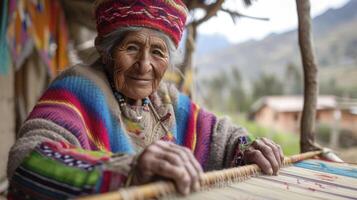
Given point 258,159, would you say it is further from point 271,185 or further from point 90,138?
point 90,138

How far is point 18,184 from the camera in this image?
1089 millimetres

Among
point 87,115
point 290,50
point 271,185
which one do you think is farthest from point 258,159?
point 290,50

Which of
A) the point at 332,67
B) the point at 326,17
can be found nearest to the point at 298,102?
the point at 332,67

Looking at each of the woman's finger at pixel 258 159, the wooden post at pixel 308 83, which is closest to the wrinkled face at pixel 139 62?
the woman's finger at pixel 258 159

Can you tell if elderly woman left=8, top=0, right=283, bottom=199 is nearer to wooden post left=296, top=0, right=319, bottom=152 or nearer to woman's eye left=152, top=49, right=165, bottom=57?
woman's eye left=152, top=49, right=165, bottom=57

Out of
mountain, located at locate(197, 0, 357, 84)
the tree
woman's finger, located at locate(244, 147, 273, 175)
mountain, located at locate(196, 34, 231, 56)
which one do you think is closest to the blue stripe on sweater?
woman's finger, located at locate(244, 147, 273, 175)

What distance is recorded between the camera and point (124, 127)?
164cm

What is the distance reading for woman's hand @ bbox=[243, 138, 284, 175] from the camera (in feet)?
4.71

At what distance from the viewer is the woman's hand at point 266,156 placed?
1.44 m

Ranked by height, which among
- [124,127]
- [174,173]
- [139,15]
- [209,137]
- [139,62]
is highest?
[139,15]

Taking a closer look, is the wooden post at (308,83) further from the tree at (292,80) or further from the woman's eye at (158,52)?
the tree at (292,80)

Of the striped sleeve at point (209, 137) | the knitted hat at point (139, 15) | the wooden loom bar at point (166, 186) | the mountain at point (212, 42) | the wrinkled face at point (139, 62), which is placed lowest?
the mountain at point (212, 42)

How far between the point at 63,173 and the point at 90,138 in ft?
1.44

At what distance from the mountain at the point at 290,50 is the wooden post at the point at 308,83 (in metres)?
38.4
